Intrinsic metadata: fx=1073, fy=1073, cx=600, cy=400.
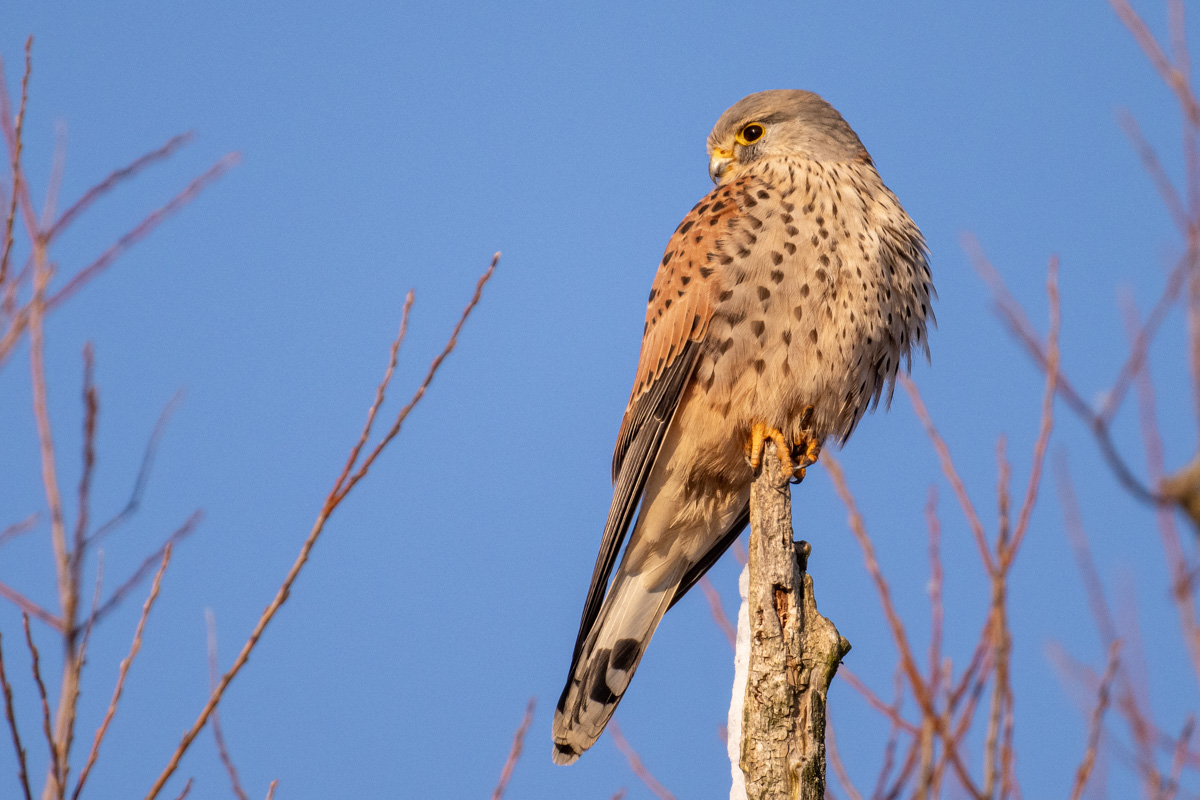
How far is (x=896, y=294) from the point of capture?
10.4 ft

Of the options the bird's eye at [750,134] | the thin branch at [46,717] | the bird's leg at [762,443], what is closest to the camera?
the thin branch at [46,717]

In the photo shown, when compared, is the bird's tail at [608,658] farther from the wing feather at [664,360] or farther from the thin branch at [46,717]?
the thin branch at [46,717]

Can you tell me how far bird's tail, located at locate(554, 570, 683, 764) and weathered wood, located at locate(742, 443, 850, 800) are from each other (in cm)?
75

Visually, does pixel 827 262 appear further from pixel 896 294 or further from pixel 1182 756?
pixel 1182 756

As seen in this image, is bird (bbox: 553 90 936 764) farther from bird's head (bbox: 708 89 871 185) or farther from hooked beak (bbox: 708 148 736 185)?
hooked beak (bbox: 708 148 736 185)

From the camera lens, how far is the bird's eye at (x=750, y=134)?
3.67 meters

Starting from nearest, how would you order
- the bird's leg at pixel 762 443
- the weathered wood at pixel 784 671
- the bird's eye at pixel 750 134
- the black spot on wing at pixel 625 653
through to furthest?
the weathered wood at pixel 784 671
the bird's leg at pixel 762 443
the black spot on wing at pixel 625 653
the bird's eye at pixel 750 134

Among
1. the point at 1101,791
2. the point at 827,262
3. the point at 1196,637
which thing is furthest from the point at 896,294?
the point at 1196,637

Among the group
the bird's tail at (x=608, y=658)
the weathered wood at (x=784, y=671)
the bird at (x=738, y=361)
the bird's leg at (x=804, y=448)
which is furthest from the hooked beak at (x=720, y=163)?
the weathered wood at (x=784, y=671)

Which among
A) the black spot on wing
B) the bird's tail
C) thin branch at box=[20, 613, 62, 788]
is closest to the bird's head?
the bird's tail

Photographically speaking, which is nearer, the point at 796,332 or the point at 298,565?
the point at 298,565

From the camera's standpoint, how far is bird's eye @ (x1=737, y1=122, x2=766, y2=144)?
3.67m

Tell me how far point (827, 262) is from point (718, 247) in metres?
0.33

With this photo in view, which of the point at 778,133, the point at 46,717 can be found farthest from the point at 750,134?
the point at 46,717
